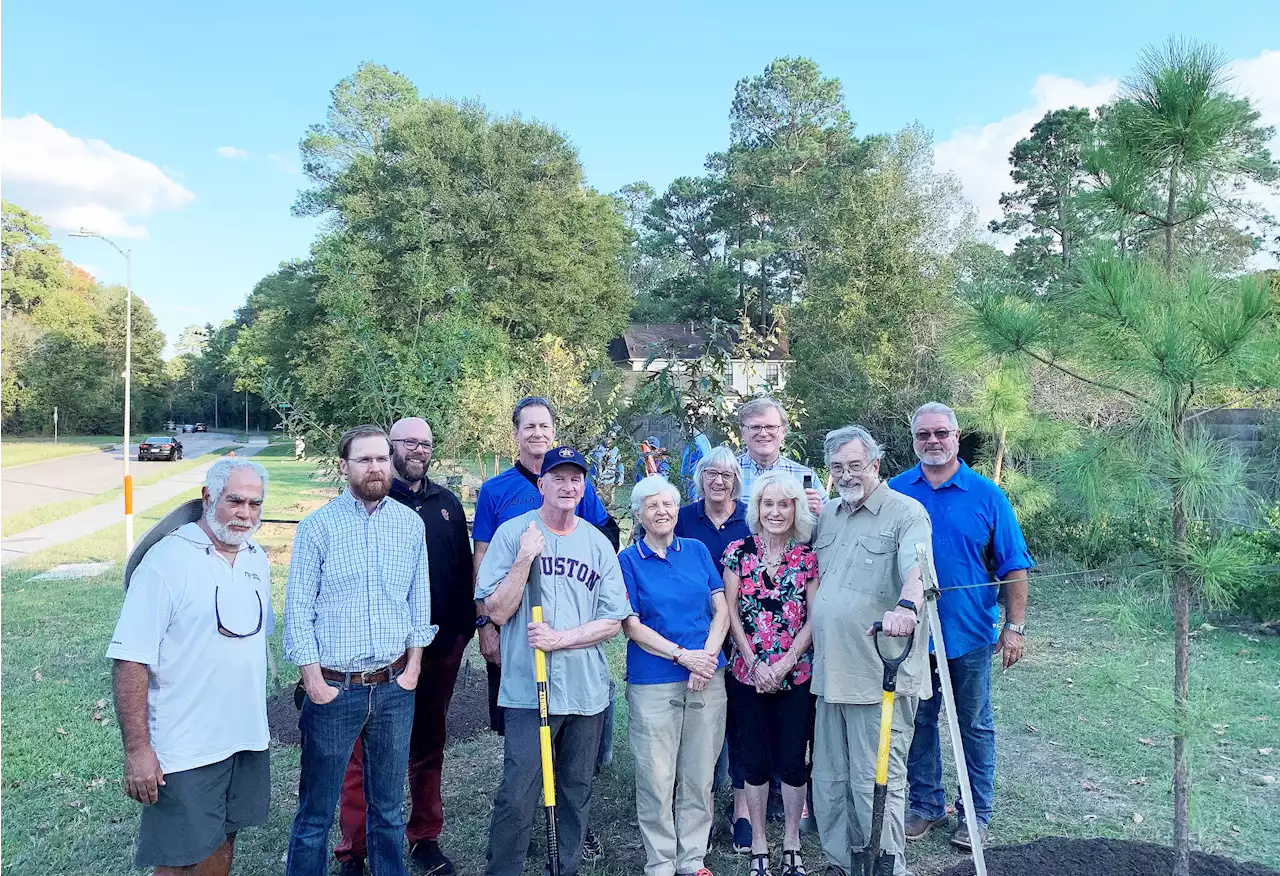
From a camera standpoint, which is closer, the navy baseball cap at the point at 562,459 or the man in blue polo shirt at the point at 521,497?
the navy baseball cap at the point at 562,459

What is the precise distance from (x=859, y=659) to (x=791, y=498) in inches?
29.2

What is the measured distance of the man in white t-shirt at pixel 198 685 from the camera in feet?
8.30

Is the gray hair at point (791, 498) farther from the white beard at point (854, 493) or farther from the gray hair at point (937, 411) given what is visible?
the gray hair at point (937, 411)

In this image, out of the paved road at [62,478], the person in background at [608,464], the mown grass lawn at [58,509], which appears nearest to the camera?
the person in background at [608,464]

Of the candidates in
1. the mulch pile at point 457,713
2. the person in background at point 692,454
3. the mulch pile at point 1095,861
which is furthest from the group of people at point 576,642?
the mulch pile at point 457,713

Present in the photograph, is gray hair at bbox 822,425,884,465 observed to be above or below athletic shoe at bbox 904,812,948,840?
above

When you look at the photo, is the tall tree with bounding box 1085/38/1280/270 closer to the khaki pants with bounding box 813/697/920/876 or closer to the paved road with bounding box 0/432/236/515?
the khaki pants with bounding box 813/697/920/876

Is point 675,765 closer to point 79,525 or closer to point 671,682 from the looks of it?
point 671,682

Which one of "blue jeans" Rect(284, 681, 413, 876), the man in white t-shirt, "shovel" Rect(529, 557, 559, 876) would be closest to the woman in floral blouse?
"shovel" Rect(529, 557, 559, 876)

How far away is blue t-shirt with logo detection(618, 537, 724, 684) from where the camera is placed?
3.52 meters

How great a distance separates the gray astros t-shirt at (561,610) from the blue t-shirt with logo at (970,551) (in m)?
1.63

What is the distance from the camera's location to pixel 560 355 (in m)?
9.01

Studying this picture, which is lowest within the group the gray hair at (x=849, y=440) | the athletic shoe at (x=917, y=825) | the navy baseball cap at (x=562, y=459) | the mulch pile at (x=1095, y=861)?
the athletic shoe at (x=917, y=825)

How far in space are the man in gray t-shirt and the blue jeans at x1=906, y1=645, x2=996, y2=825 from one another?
5.57 ft
